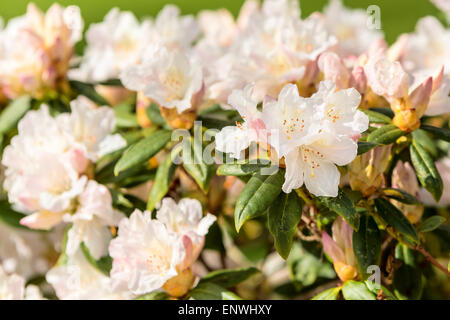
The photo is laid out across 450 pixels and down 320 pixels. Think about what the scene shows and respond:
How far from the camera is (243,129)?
1.00m

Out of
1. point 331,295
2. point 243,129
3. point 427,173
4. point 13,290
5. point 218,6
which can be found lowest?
point 218,6

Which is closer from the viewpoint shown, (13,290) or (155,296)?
(155,296)

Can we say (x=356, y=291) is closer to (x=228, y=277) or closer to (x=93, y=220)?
(x=228, y=277)

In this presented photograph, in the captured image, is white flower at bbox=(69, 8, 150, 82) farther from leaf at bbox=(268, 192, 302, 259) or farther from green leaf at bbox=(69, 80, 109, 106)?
leaf at bbox=(268, 192, 302, 259)

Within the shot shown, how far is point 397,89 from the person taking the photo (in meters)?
1.10

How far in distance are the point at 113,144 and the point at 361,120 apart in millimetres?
567

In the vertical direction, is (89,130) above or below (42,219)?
above

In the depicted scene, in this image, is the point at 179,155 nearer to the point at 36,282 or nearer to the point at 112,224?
the point at 112,224

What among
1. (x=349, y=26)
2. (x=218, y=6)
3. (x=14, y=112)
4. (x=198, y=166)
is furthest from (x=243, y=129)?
(x=218, y=6)

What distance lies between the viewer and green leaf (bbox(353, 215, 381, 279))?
1.08 m

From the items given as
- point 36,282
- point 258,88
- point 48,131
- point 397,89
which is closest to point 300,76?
point 258,88

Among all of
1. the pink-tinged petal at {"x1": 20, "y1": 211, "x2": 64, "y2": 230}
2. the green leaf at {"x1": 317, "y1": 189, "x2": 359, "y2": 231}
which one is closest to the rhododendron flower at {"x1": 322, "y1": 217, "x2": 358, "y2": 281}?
the green leaf at {"x1": 317, "y1": 189, "x2": 359, "y2": 231}

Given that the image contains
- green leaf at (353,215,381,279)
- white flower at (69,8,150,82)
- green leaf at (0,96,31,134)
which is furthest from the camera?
white flower at (69,8,150,82)

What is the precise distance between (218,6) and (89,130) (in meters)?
2.61
